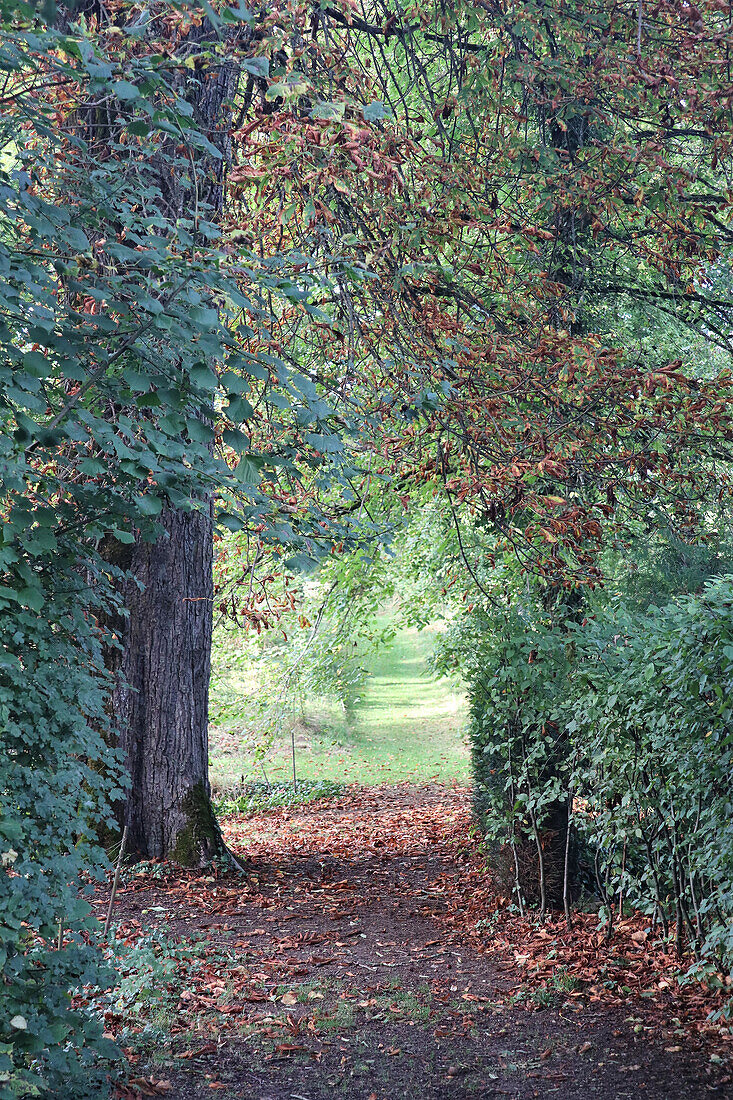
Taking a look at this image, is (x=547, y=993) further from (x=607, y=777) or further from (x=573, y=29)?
(x=573, y=29)

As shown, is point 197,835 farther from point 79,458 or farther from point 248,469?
point 248,469

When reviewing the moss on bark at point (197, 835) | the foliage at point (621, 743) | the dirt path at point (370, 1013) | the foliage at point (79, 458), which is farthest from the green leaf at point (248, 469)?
the moss on bark at point (197, 835)

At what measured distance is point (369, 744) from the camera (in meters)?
22.3

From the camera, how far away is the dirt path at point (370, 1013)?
3.87 meters

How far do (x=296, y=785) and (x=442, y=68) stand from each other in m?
11.4

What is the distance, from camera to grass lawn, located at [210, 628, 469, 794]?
17.5m

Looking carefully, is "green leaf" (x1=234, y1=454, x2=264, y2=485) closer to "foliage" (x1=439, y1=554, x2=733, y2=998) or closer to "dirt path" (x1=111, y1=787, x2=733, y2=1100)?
"foliage" (x1=439, y1=554, x2=733, y2=998)

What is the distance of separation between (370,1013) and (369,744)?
17.9 meters

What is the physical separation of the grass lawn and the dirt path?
6679 millimetres

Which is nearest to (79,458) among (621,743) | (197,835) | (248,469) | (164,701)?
(248,469)

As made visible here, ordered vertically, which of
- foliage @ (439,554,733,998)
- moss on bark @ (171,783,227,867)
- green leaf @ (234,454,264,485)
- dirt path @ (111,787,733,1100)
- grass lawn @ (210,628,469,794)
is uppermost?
green leaf @ (234,454,264,485)

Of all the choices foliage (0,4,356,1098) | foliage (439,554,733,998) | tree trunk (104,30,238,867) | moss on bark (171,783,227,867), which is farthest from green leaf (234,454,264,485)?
moss on bark (171,783,227,867)

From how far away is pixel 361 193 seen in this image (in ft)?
15.7

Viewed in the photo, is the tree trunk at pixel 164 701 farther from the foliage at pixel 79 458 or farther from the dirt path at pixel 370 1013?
the foliage at pixel 79 458
